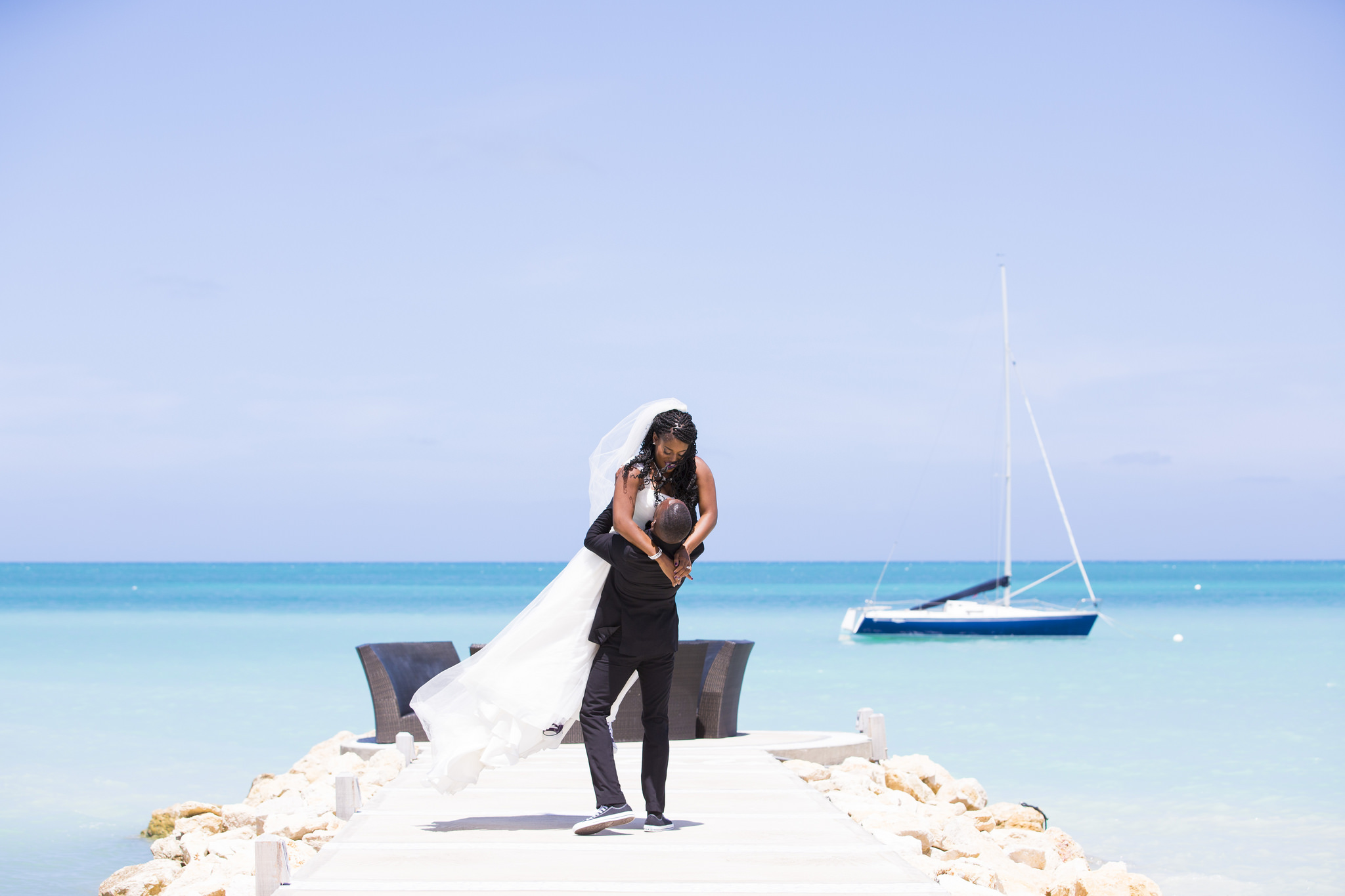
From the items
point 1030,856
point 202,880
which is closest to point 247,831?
point 202,880

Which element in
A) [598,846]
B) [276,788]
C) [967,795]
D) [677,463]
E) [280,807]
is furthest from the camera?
[276,788]

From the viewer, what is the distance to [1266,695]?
2205cm

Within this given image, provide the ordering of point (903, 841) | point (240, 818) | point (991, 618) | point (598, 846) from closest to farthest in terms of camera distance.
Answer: point (598, 846), point (903, 841), point (240, 818), point (991, 618)

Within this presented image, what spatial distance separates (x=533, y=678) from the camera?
5.43 meters

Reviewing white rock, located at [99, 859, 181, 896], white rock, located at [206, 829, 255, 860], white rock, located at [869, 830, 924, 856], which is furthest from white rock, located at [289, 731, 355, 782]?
white rock, located at [869, 830, 924, 856]

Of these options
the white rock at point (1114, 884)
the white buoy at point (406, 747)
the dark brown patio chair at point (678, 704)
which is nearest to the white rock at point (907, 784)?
the dark brown patio chair at point (678, 704)

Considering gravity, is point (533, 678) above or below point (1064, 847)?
above

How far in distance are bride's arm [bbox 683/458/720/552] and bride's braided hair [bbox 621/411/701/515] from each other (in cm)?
2


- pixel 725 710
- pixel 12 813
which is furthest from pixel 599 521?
pixel 12 813

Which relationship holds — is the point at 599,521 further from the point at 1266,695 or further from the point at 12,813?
the point at 1266,695

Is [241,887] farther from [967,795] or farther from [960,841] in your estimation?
[967,795]

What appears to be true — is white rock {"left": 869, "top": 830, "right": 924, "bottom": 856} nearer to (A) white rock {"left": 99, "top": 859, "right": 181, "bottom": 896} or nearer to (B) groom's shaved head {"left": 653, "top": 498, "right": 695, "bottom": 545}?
(B) groom's shaved head {"left": 653, "top": 498, "right": 695, "bottom": 545}

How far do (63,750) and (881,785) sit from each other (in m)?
11.9

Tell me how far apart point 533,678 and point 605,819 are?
68cm
